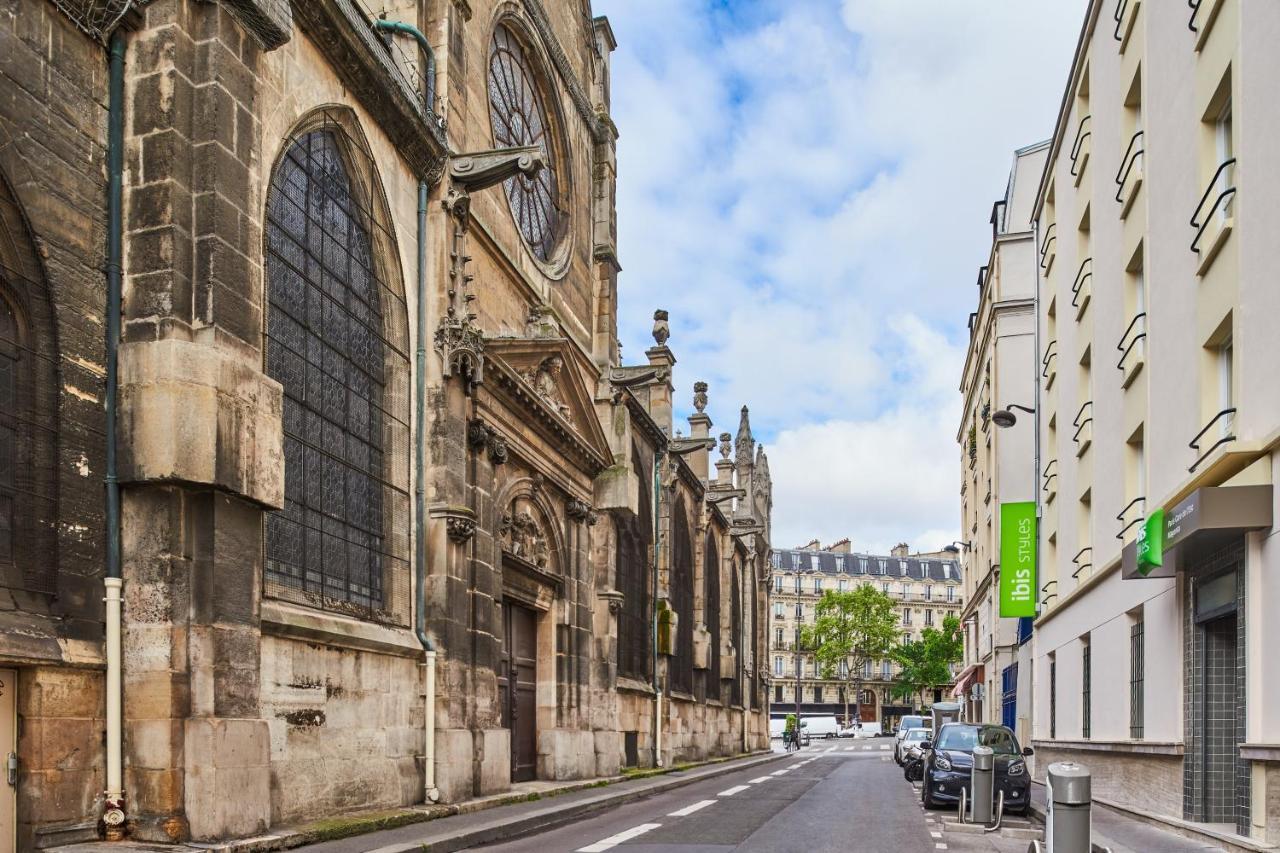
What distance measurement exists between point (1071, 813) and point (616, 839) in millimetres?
6329

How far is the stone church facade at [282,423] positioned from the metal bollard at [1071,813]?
656 centimetres

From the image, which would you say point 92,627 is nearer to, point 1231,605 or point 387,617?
point 387,617

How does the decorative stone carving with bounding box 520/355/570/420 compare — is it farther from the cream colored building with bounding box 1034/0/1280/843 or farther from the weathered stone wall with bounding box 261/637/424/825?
the cream colored building with bounding box 1034/0/1280/843

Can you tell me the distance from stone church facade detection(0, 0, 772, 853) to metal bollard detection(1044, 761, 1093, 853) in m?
6.56

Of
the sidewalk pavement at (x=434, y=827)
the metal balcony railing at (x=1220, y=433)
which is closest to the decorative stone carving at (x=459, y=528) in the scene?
the sidewalk pavement at (x=434, y=827)

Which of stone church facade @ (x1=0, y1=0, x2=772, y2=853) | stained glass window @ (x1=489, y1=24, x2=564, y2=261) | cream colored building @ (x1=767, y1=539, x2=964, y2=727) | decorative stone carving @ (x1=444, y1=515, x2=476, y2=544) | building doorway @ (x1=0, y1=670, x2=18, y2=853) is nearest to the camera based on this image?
building doorway @ (x1=0, y1=670, x2=18, y2=853)

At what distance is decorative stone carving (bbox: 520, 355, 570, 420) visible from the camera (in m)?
22.0

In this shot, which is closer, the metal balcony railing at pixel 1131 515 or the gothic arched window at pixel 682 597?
the metal balcony railing at pixel 1131 515

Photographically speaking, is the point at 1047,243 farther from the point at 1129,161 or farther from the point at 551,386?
the point at 551,386

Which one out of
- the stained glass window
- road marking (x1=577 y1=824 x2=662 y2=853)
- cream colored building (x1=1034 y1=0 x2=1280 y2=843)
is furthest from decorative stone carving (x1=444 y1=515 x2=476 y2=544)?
cream colored building (x1=1034 y1=0 x2=1280 y2=843)

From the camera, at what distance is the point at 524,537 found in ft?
72.3

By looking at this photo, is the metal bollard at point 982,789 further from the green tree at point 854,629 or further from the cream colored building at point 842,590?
the cream colored building at point 842,590

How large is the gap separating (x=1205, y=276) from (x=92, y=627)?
36.4 feet

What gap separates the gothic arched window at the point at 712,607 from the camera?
44.0 meters
